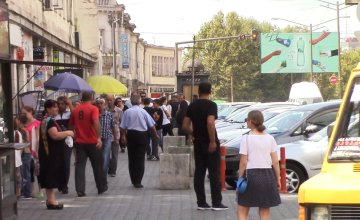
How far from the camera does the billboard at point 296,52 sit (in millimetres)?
64812

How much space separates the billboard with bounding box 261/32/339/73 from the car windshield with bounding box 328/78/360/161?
59.2 metres

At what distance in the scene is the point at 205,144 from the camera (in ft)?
31.3

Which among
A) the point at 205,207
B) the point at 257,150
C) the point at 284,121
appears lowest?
the point at 205,207

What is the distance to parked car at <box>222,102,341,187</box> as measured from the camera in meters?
12.7

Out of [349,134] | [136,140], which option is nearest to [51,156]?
[136,140]

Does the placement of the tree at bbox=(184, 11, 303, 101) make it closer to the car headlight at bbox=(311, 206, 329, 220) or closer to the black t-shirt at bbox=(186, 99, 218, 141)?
the black t-shirt at bbox=(186, 99, 218, 141)

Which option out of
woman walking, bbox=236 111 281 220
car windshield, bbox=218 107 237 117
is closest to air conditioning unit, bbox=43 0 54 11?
car windshield, bbox=218 107 237 117

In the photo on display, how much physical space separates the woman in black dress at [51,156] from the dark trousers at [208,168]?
1.95 metres

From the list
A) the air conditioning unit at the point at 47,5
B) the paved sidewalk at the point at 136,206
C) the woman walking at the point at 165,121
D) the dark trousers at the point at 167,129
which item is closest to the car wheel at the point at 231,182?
the paved sidewalk at the point at 136,206

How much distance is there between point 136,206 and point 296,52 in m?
56.5

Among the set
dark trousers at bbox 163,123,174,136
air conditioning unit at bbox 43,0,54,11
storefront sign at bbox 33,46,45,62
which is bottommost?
dark trousers at bbox 163,123,174,136

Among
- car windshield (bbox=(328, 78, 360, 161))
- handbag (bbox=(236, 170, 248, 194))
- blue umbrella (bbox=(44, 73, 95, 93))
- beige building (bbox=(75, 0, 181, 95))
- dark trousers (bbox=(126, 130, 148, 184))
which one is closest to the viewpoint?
car windshield (bbox=(328, 78, 360, 161))

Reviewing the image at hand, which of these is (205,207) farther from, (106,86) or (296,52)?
(296,52)

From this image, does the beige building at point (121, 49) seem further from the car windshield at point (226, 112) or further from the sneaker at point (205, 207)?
the sneaker at point (205, 207)
